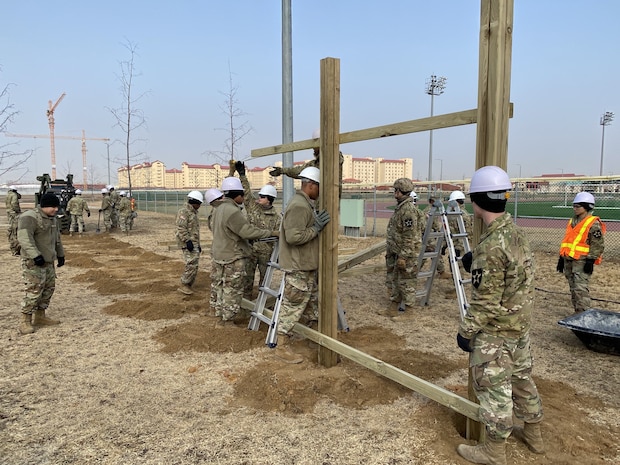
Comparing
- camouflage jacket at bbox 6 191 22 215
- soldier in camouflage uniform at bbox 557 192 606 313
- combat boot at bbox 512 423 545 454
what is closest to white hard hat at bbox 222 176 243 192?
combat boot at bbox 512 423 545 454

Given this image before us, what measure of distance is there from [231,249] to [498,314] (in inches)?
149

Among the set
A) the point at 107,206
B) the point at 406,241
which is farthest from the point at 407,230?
the point at 107,206

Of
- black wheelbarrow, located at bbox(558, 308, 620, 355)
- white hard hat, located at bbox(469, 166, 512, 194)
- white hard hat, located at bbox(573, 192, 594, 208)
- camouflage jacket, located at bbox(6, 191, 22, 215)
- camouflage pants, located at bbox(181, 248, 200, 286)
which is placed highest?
white hard hat, located at bbox(469, 166, 512, 194)

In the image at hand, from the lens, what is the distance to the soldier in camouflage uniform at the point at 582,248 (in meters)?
6.22

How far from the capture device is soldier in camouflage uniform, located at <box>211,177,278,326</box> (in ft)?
18.6

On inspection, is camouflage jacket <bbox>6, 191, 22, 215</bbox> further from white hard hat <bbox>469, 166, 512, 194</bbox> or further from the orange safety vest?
white hard hat <bbox>469, 166, 512, 194</bbox>

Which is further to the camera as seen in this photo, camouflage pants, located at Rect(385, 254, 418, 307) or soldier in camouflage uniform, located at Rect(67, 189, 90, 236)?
soldier in camouflage uniform, located at Rect(67, 189, 90, 236)

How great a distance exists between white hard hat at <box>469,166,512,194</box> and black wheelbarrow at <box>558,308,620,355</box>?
10.4 feet

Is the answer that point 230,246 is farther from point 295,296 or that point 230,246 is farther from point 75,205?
point 75,205

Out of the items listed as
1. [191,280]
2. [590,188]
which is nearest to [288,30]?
[191,280]

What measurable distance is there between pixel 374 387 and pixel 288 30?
656 centimetres

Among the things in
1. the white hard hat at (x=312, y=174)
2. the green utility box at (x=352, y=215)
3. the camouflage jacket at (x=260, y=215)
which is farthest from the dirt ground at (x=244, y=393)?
the green utility box at (x=352, y=215)

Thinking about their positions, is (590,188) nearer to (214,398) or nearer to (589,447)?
(589,447)

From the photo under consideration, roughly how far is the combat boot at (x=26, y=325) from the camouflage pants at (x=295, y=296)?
3.58 meters
